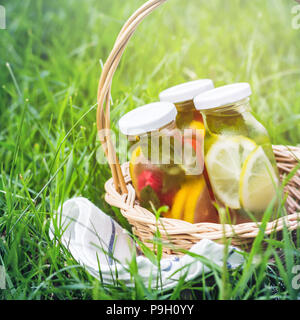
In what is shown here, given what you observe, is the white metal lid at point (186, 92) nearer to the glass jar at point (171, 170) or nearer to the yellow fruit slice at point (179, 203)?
the glass jar at point (171, 170)

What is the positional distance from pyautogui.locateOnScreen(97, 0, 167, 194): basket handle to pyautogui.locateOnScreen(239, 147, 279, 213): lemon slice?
23cm

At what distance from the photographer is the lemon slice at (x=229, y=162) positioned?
0.68 meters

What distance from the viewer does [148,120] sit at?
2.22 feet

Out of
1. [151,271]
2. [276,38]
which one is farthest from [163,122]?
[276,38]

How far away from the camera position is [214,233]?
0.61 metres

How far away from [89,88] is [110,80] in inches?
24.4

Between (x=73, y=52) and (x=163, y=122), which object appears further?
(x=73, y=52)

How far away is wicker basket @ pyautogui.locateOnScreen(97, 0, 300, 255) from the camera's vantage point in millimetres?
610

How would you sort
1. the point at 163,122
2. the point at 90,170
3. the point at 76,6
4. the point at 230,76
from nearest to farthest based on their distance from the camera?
the point at 163,122, the point at 90,170, the point at 230,76, the point at 76,6

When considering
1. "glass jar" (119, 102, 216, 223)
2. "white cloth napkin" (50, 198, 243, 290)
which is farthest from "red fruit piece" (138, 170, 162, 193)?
"white cloth napkin" (50, 198, 243, 290)

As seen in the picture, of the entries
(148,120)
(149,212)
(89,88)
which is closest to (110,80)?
(148,120)
